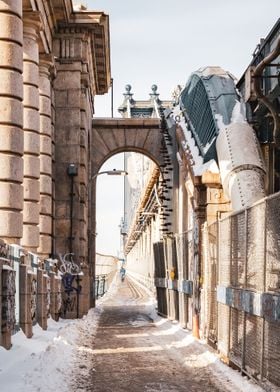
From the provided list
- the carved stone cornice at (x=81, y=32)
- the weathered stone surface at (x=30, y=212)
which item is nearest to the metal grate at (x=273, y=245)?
the weathered stone surface at (x=30, y=212)

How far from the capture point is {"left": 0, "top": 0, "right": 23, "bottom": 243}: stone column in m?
19.2

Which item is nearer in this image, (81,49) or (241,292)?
(241,292)

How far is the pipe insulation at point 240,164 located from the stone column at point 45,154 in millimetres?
6025

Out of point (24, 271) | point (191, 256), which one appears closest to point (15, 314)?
point (24, 271)

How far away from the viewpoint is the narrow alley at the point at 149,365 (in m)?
13.6

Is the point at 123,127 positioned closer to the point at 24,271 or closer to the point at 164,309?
the point at 164,309

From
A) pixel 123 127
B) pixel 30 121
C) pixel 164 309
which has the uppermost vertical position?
pixel 123 127

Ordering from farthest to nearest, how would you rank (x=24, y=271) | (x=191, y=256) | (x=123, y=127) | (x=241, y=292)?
(x=123, y=127), (x=191, y=256), (x=24, y=271), (x=241, y=292)

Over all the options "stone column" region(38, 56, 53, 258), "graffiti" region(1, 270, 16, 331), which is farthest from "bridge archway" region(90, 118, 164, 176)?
"graffiti" region(1, 270, 16, 331)

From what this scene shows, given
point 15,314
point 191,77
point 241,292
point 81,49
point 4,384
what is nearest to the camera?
point 4,384

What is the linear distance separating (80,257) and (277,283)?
22.9 meters

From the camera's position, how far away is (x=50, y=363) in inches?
602

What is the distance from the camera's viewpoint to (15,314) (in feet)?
57.2

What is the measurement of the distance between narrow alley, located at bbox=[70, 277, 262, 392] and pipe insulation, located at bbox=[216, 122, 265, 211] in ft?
14.8
